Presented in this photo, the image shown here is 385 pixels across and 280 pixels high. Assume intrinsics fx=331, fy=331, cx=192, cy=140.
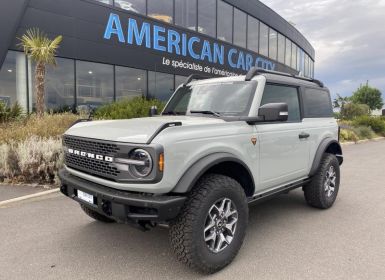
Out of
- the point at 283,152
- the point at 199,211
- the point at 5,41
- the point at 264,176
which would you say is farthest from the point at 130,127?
the point at 5,41

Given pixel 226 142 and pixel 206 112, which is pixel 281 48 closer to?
pixel 206 112

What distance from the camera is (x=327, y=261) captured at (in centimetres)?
332

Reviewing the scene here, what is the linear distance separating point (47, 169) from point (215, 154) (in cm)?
431

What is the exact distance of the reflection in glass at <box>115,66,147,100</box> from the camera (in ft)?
49.3

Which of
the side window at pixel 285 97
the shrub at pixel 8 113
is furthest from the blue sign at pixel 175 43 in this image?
the side window at pixel 285 97

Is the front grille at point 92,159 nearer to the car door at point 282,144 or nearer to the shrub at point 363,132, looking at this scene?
the car door at point 282,144

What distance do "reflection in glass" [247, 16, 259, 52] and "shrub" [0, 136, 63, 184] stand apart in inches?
751

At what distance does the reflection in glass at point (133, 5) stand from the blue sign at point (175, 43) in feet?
1.80

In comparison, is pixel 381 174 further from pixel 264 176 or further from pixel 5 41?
pixel 5 41

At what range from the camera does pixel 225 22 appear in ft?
67.2

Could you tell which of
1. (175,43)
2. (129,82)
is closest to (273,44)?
(175,43)

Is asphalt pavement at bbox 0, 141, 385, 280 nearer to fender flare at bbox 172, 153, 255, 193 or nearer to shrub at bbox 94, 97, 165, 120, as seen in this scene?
fender flare at bbox 172, 153, 255, 193

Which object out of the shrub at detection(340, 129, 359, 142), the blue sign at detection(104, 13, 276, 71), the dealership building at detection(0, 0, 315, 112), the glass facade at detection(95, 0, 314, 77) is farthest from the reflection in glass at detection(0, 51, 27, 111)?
the shrub at detection(340, 129, 359, 142)

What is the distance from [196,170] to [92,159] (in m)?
1.06
